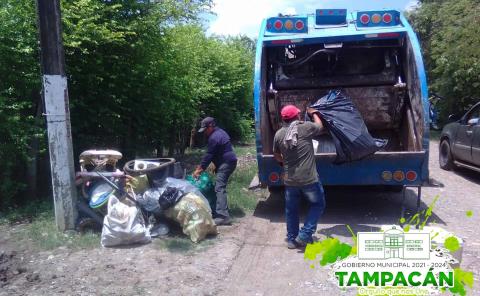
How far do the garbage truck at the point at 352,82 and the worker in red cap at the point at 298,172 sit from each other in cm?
84

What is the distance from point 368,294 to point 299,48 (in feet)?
15.7

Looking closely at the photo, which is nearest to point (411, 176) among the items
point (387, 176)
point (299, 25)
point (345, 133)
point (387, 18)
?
point (387, 176)

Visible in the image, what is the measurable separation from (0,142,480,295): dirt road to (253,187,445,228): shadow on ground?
3 cm

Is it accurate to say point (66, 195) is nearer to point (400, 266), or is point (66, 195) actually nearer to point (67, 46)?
point (67, 46)

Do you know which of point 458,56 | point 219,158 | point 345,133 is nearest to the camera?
point 345,133

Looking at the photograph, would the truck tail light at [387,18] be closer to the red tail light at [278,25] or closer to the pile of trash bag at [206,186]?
the red tail light at [278,25]

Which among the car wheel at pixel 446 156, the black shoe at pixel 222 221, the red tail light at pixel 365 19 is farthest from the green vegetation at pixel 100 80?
the car wheel at pixel 446 156

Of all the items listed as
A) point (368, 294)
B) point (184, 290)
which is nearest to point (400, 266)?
point (368, 294)

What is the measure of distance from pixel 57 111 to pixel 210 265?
2369mm

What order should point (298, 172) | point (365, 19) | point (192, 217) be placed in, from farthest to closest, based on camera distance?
point (365, 19), point (192, 217), point (298, 172)

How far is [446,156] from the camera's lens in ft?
33.3

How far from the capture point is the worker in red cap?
4996 mm

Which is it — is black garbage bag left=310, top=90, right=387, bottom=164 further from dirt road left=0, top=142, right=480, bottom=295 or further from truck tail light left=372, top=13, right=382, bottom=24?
truck tail light left=372, top=13, right=382, bottom=24

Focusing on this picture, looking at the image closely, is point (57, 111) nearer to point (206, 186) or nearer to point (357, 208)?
point (206, 186)
